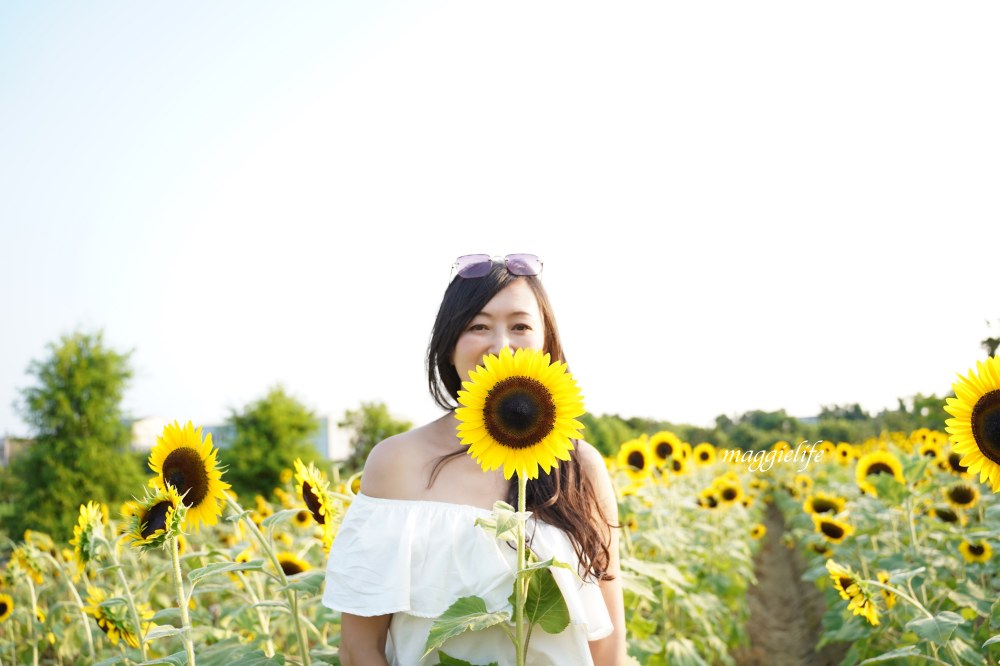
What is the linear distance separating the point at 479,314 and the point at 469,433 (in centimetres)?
50

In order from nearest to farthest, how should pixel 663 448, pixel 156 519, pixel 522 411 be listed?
pixel 522 411
pixel 156 519
pixel 663 448

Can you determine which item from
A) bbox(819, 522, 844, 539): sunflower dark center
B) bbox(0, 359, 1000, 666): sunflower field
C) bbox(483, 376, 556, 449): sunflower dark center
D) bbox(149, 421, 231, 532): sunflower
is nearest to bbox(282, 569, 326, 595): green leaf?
bbox(0, 359, 1000, 666): sunflower field

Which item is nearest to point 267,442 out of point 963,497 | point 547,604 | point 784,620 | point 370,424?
point 370,424

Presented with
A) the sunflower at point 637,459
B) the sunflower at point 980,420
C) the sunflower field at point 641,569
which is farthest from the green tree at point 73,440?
Answer: the sunflower at point 980,420

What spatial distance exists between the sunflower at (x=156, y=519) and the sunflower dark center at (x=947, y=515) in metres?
4.56

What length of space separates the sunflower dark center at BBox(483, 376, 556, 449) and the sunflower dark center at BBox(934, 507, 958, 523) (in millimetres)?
4064

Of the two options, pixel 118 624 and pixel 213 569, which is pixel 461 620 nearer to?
pixel 213 569

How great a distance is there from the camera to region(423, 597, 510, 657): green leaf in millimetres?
1576

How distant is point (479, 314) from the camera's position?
7.20ft

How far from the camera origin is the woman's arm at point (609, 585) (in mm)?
2135

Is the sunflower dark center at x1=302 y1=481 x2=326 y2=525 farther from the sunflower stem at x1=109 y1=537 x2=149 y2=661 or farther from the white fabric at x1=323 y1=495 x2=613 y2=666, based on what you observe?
the sunflower stem at x1=109 y1=537 x2=149 y2=661

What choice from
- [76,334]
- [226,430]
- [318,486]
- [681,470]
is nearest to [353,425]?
[226,430]

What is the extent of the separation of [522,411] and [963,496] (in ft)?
15.3

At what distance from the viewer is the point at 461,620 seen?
1634mm
